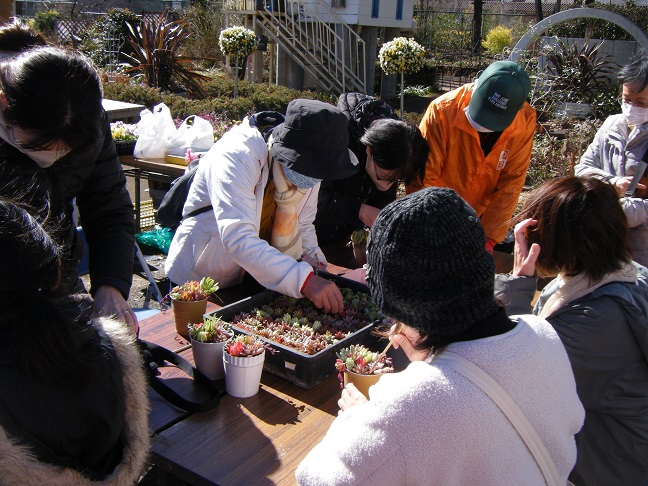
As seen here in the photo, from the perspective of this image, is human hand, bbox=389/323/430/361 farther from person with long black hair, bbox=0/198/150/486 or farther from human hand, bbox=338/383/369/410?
person with long black hair, bbox=0/198/150/486

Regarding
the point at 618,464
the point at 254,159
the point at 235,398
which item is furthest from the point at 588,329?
the point at 254,159

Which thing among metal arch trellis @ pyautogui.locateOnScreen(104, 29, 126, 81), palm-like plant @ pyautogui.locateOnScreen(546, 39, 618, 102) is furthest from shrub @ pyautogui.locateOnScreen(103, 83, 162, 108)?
palm-like plant @ pyautogui.locateOnScreen(546, 39, 618, 102)

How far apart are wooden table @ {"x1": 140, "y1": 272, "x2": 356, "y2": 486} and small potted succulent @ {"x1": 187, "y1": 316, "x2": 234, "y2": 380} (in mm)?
71

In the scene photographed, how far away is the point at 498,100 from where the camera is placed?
2760 mm

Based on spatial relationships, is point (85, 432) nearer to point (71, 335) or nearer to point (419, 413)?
point (71, 335)

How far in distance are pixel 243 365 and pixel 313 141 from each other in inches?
31.7

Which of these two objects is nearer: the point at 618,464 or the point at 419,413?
the point at 419,413

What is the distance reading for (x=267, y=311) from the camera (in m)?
2.11

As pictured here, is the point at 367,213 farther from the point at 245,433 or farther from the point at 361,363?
the point at 245,433

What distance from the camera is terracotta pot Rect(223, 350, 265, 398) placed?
1714 millimetres

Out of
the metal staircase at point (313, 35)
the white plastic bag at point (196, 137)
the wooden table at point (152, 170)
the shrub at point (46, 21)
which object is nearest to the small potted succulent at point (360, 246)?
the wooden table at point (152, 170)

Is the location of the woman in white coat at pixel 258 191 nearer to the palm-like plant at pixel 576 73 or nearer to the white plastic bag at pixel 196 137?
the white plastic bag at pixel 196 137

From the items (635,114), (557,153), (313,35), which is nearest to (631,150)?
(635,114)

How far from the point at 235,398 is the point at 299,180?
852 millimetres
